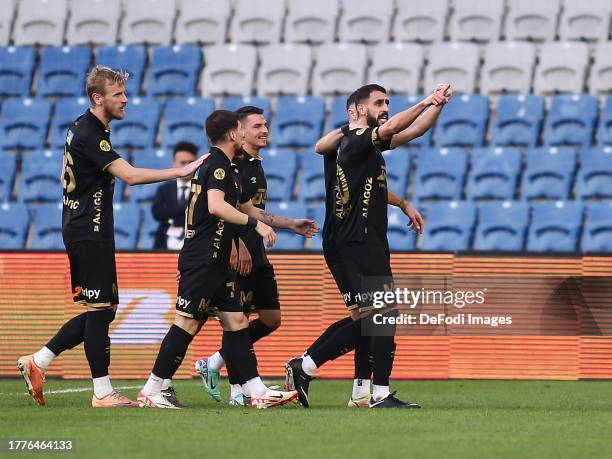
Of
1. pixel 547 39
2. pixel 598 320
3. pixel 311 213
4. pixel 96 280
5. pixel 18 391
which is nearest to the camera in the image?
pixel 96 280

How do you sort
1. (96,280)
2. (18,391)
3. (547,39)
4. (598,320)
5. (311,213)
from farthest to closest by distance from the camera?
(547,39)
(311,213)
(598,320)
(18,391)
(96,280)

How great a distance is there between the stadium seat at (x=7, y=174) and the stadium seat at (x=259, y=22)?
379 centimetres

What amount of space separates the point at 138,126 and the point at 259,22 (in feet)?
8.54

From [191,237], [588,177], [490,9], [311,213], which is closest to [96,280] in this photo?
[191,237]

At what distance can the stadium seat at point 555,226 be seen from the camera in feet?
48.9

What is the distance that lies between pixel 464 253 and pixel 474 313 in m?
0.57

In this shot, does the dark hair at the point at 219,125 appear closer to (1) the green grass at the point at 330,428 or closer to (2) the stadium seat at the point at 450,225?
(1) the green grass at the point at 330,428

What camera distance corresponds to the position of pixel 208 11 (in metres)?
18.8

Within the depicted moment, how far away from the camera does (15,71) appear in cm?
1842

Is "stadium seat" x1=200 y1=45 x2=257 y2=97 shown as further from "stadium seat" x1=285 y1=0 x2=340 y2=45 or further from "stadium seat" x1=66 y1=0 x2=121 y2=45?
"stadium seat" x1=66 y1=0 x2=121 y2=45

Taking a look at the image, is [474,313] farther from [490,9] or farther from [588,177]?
[490,9]

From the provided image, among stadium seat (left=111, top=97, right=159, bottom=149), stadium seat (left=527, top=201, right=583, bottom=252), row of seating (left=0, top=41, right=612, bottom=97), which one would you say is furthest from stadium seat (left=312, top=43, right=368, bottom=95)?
stadium seat (left=527, top=201, right=583, bottom=252)

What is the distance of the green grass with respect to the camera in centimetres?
614

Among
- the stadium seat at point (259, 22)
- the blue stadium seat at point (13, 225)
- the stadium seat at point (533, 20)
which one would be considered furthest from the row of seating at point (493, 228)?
the stadium seat at point (259, 22)
